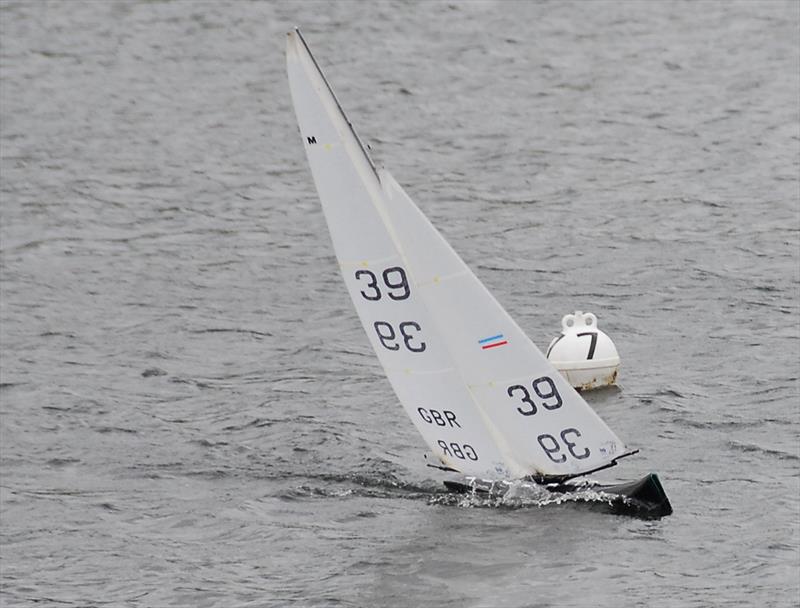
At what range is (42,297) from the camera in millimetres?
29547

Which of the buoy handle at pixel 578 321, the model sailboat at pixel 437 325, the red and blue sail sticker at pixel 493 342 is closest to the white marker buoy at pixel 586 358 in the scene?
the buoy handle at pixel 578 321

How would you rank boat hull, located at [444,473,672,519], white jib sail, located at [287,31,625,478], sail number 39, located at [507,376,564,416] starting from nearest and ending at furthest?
white jib sail, located at [287,31,625,478], sail number 39, located at [507,376,564,416], boat hull, located at [444,473,672,519]

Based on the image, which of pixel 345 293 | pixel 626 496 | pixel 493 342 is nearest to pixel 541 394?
pixel 493 342

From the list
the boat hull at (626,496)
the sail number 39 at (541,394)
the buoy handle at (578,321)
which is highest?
the sail number 39 at (541,394)

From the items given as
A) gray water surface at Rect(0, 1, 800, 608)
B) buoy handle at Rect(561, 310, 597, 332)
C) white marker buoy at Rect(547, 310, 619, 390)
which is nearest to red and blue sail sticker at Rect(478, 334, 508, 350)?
gray water surface at Rect(0, 1, 800, 608)

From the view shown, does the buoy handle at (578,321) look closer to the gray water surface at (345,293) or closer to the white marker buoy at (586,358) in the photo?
the white marker buoy at (586,358)

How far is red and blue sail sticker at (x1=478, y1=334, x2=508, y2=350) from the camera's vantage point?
19.4 m

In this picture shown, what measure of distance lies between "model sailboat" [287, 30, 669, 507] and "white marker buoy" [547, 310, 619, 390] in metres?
4.21

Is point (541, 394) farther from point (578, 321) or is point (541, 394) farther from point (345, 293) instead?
point (345, 293)

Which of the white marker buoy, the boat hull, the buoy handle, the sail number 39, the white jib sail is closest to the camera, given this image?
the white jib sail

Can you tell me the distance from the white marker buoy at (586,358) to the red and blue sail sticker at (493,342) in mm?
4667

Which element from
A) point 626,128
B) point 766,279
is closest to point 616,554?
point 766,279

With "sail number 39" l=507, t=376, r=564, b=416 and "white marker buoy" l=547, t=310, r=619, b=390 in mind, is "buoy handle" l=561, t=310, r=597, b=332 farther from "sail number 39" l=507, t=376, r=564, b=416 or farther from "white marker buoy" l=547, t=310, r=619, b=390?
"sail number 39" l=507, t=376, r=564, b=416

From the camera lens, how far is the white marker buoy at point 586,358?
78.8ft
